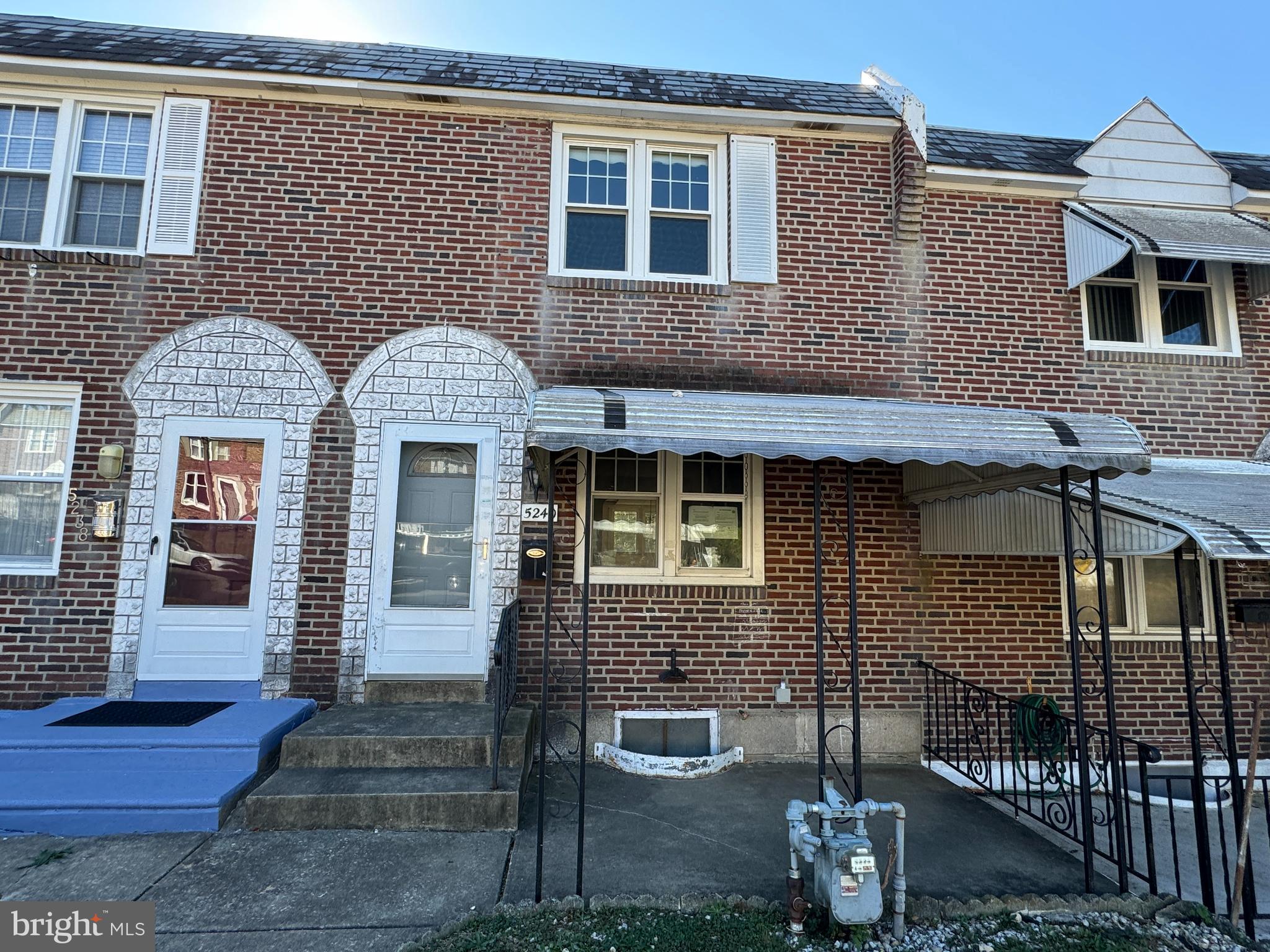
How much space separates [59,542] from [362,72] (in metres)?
5.12

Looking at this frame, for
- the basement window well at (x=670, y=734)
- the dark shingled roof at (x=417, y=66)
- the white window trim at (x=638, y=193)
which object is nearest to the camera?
the basement window well at (x=670, y=734)

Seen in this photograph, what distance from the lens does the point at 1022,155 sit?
7.24 m

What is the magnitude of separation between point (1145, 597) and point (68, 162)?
11.1m

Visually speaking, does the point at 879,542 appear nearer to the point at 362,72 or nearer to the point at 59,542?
the point at 362,72

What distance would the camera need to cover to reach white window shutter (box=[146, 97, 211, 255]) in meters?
6.04

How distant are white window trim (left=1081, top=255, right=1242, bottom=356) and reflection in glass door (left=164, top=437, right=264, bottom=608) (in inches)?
329

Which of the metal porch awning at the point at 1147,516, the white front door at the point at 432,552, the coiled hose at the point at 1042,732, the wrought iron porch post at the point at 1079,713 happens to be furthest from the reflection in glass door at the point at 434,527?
the coiled hose at the point at 1042,732

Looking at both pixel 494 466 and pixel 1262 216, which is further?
pixel 1262 216

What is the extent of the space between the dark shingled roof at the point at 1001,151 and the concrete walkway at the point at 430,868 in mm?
6232

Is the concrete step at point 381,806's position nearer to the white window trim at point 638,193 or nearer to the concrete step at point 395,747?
the concrete step at point 395,747

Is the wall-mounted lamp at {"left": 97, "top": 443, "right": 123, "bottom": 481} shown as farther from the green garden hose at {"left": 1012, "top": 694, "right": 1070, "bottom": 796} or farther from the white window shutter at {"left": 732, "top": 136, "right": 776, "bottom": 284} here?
the green garden hose at {"left": 1012, "top": 694, "right": 1070, "bottom": 796}

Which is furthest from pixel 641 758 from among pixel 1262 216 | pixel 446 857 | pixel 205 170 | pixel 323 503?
pixel 1262 216

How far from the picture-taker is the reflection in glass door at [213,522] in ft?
19.0

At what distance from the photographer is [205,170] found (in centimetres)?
617
